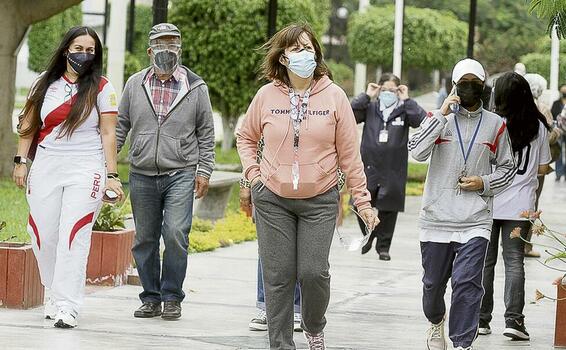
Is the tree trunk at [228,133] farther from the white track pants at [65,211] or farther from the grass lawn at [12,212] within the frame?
the white track pants at [65,211]

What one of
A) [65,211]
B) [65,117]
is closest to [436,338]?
[65,211]

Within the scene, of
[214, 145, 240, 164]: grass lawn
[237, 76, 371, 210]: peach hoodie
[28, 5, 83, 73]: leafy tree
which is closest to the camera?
[237, 76, 371, 210]: peach hoodie

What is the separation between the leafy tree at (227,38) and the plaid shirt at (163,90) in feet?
50.1

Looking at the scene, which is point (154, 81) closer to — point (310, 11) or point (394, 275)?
point (394, 275)

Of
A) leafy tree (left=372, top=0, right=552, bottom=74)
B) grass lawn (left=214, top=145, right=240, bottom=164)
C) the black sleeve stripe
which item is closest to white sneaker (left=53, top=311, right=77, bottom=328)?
the black sleeve stripe

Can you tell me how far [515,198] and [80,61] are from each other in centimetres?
295

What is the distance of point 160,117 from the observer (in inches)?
383

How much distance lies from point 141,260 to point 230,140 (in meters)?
18.0

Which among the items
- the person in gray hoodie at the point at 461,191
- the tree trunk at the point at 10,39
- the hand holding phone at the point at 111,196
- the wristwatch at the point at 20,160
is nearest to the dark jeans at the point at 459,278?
the person in gray hoodie at the point at 461,191

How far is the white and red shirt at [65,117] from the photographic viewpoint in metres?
9.22

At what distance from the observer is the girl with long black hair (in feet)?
31.2

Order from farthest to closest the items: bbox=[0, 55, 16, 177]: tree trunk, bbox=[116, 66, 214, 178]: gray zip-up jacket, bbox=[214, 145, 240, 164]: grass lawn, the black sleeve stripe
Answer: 1. bbox=[214, 145, 240, 164]: grass lawn
2. bbox=[0, 55, 16, 177]: tree trunk
3. bbox=[116, 66, 214, 178]: gray zip-up jacket
4. the black sleeve stripe

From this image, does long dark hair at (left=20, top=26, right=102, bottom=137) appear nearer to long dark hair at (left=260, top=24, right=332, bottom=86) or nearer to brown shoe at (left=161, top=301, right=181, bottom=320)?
brown shoe at (left=161, top=301, right=181, bottom=320)

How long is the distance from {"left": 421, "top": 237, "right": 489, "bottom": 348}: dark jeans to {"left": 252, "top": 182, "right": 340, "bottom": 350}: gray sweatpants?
3.18 ft
